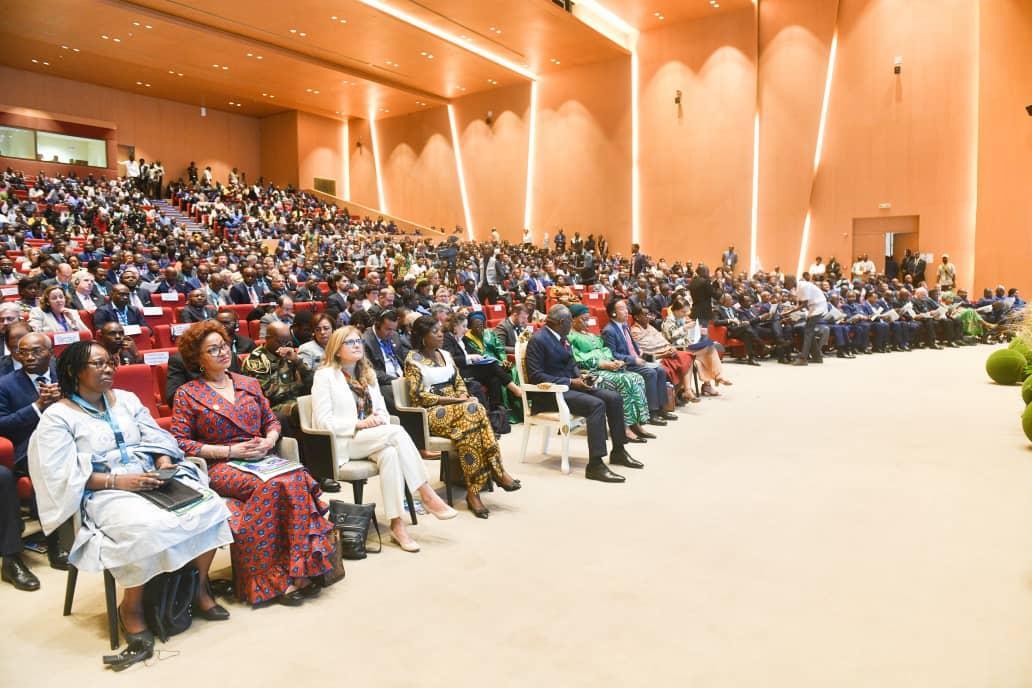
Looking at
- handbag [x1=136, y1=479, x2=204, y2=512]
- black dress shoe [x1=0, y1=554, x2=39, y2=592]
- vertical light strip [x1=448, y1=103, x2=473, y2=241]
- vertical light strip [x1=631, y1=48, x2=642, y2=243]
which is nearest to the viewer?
Answer: handbag [x1=136, y1=479, x2=204, y2=512]

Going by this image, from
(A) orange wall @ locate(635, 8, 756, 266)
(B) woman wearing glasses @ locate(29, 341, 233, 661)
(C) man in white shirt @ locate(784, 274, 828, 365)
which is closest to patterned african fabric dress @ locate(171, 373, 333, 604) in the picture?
(B) woman wearing glasses @ locate(29, 341, 233, 661)

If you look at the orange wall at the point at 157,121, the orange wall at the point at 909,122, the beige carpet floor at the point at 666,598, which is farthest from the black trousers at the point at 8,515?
the orange wall at the point at 157,121

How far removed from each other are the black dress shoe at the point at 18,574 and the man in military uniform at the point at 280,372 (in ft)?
4.91

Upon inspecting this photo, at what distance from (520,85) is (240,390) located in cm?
2109

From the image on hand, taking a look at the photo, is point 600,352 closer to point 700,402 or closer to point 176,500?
point 700,402

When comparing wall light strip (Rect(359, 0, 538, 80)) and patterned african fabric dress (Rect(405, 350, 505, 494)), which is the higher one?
wall light strip (Rect(359, 0, 538, 80))

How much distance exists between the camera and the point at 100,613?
8.77 feet

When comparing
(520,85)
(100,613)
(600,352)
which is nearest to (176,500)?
(100,613)

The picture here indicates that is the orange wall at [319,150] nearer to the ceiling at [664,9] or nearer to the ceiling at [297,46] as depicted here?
the ceiling at [297,46]

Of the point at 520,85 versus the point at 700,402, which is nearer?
the point at 700,402

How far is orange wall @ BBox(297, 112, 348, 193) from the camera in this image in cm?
2619

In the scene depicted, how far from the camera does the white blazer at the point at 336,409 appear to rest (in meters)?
3.41

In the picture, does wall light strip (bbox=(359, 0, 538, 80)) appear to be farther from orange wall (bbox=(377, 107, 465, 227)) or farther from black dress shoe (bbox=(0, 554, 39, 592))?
black dress shoe (bbox=(0, 554, 39, 592))

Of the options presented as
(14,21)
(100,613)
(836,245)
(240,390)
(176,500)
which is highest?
(14,21)
